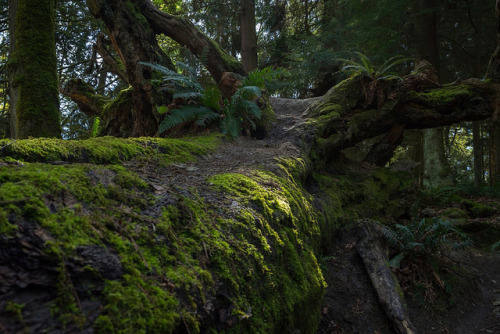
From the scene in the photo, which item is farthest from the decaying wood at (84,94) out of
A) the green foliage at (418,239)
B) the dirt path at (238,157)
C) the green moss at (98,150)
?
the green foliage at (418,239)

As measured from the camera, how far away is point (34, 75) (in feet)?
15.4

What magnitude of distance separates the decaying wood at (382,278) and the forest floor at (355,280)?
12cm

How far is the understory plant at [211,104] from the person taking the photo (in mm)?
5051

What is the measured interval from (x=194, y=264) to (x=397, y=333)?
9.31 feet

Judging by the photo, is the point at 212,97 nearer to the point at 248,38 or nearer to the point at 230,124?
the point at 230,124

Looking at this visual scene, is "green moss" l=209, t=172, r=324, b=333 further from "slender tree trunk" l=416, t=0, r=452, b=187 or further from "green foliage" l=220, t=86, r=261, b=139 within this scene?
"slender tree trunk" l=416, t=0, r=452, b=187

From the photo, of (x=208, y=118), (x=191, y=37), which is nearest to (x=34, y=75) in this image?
(x=208, y=118)

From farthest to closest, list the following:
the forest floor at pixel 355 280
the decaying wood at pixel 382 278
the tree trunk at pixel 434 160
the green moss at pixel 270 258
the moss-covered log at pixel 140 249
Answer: the tree trunk at pixel 434 160 < the decaying wood at pixel 382 278 < the forest floor at pixel 355 280 < the green moss at pixel 270 258 < the moss-covered log at pixel 140 249

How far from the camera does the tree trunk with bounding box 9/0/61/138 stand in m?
4.62

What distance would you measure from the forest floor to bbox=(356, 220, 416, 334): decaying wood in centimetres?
12

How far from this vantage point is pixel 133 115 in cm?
672

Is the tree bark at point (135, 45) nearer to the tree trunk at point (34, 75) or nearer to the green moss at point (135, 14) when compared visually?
the green moss at point (135, 14)

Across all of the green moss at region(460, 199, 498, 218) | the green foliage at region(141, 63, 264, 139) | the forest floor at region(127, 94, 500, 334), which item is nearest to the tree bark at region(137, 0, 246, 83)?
the green foliage at region(141, 63, 264, 139)

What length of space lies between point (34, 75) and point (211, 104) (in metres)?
2.90
